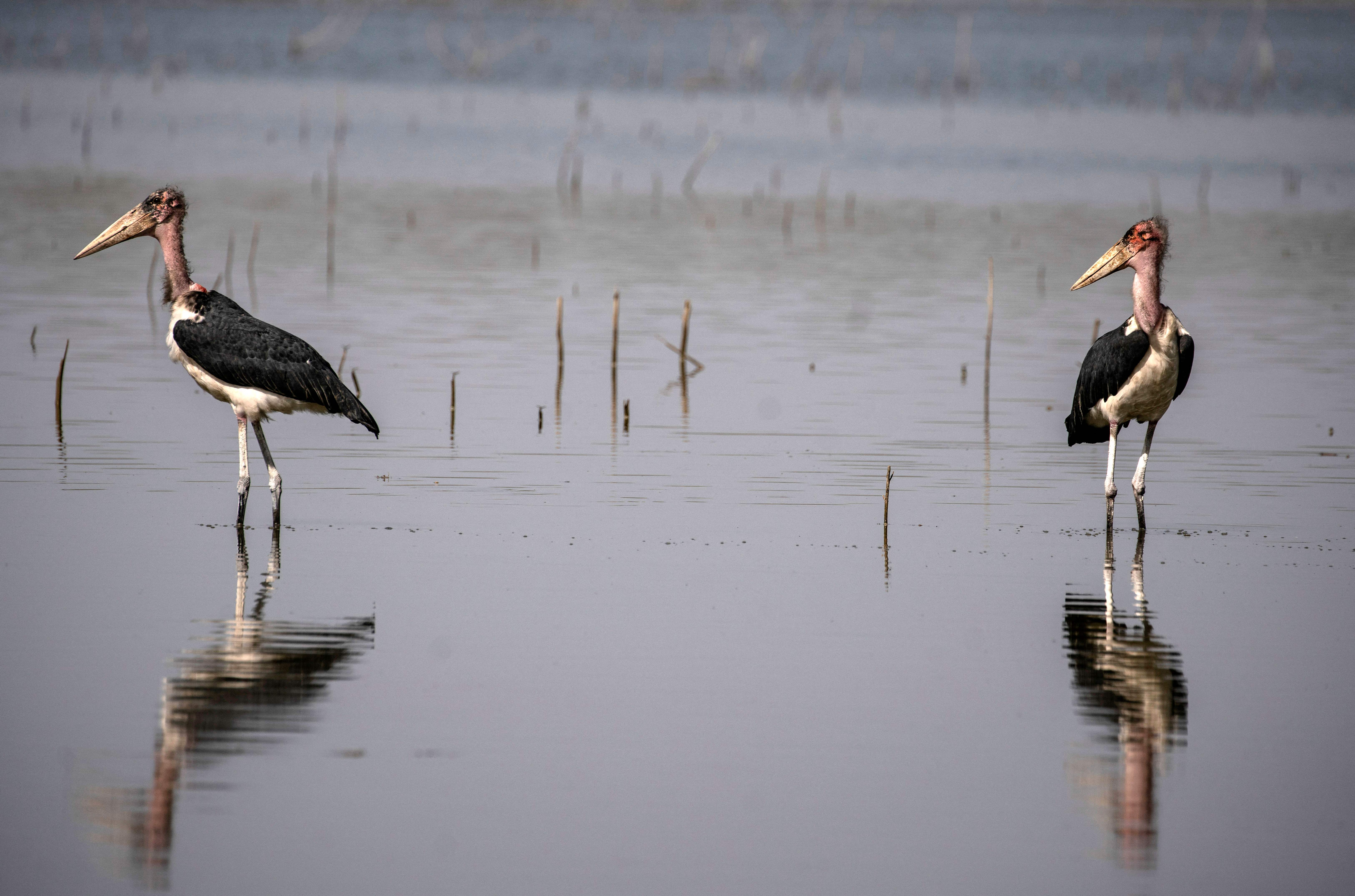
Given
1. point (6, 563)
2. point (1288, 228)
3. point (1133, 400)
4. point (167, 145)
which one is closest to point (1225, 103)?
point (1288, 228)

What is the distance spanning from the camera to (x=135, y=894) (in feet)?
21.4

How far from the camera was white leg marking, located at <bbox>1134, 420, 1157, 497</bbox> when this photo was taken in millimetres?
12773

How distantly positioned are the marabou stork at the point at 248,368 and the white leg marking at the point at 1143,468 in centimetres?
516

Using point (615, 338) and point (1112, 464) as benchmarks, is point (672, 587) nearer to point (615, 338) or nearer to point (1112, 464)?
point (1112, 464)

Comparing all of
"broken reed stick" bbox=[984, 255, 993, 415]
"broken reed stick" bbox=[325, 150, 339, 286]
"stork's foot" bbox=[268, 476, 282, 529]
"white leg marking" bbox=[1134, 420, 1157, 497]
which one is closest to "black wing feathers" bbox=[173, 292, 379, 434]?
"stork's foot" bbox=[268, 476, 282, 529]

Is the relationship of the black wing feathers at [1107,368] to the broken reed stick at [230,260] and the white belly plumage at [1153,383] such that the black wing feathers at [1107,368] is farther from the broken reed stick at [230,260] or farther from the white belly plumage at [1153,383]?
the broken reed stick at [230,260]

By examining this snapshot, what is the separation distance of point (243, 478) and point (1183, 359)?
6260mm

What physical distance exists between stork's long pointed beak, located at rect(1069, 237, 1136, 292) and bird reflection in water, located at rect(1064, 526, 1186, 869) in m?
2.84

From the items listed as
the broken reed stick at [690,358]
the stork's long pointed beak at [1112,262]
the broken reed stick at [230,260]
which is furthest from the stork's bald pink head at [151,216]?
the broken reed stick at [230,260]

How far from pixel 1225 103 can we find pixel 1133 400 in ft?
200

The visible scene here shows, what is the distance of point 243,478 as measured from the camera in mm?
12039

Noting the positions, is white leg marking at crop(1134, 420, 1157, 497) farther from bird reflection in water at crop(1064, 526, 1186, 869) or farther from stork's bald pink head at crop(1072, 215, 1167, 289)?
bird reflection in water at crop(1064, 526, 1186, 869)

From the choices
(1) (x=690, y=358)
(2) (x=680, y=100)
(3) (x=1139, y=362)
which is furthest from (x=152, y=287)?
(2) (x=680, y=100)

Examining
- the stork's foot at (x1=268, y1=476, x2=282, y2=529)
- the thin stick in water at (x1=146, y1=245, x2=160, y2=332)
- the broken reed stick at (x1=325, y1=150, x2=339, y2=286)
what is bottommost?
the stork's foot at (x1=268, y1=476, x2=282, y2=529)
